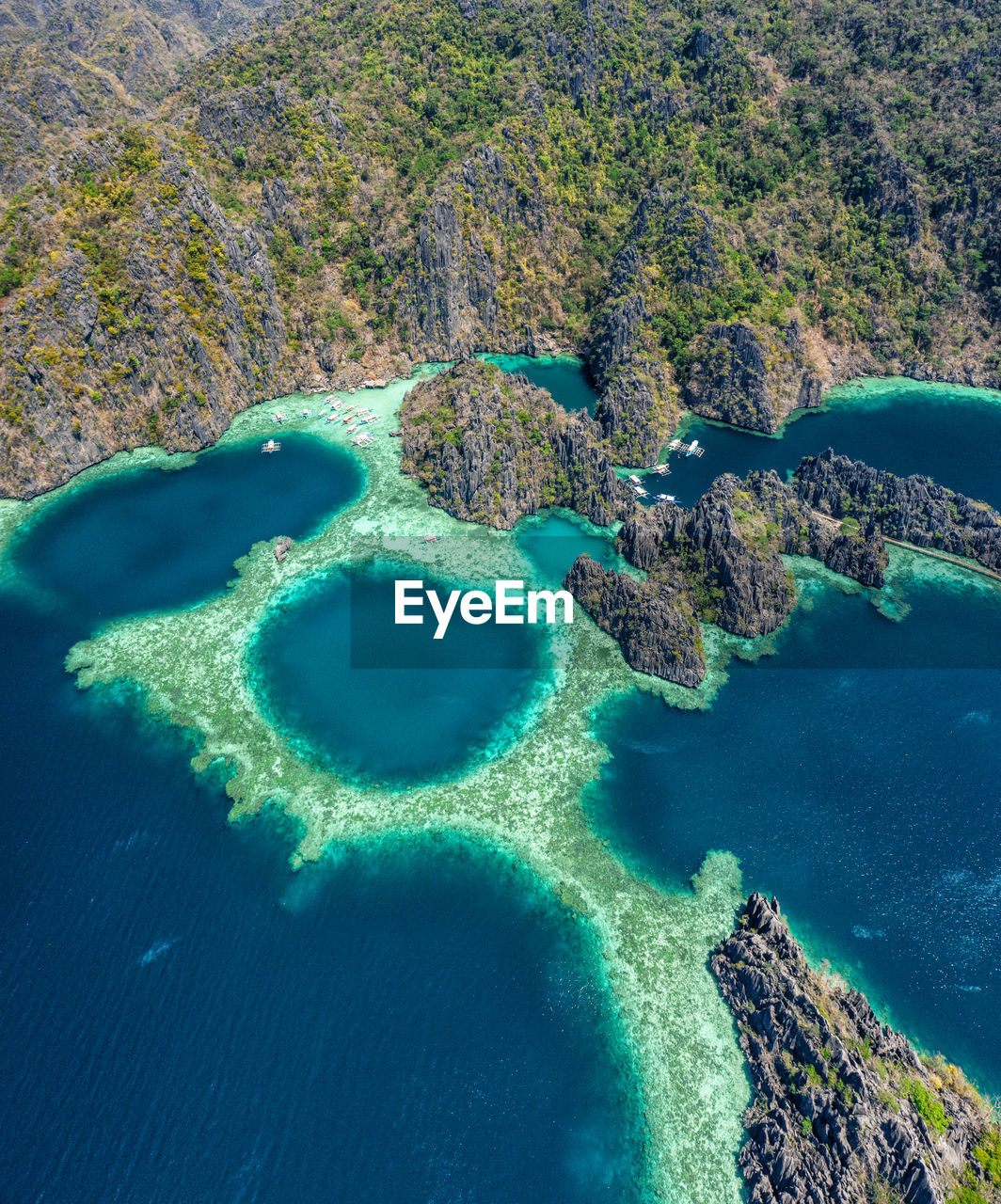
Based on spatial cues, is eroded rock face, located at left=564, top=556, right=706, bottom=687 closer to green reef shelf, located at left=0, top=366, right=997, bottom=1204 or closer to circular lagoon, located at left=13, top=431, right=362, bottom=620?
green reef shelf, located at left=0, top=366, right=997, bottom=1204

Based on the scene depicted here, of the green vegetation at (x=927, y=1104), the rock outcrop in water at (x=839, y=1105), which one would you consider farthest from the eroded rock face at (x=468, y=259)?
the green vegetation at (x=927, y=1104)

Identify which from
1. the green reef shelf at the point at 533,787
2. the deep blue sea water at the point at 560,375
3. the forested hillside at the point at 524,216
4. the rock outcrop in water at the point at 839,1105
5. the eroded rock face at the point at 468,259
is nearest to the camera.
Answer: the rock outcrop in water at the point at 839,1105

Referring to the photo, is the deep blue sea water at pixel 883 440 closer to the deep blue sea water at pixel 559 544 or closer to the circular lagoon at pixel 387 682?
the deep blue sea water at pixel 559 544

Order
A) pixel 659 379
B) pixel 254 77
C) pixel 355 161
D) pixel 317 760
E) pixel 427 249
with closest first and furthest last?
pixel 317 760
pixel 659 379
pixel 427 249
pixel 355 161
pixel 254 77

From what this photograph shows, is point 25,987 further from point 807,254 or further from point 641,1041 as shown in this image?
point 807,254

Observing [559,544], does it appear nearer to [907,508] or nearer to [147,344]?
[907,508]

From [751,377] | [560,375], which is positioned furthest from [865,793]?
[560,375]

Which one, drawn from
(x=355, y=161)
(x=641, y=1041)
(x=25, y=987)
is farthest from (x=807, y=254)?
(x=25, y=987)
